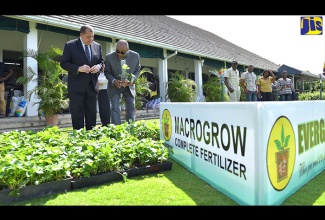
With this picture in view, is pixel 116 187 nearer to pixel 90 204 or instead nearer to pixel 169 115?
pixel 90 204

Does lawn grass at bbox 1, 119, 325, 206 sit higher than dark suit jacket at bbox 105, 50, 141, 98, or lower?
lower

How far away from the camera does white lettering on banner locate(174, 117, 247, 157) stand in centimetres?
206

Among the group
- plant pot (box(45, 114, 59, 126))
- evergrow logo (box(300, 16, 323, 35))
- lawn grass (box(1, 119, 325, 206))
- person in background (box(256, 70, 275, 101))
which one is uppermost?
evergrow logo (box(300, 16, 323, 35))

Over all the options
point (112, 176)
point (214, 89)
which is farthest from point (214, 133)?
point (214, 89)

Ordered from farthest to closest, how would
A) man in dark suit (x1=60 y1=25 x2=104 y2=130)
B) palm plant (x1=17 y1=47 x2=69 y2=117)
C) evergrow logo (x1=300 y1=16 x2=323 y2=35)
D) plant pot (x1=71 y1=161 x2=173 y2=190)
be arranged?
evergrow logo (x1=300 y1=16 x2=323 y2=35) < palm plant (x1=17 y1=47 x2=69 y2=117) < man in dark suit (x1=60 y1=25 x2=104 y2=130) < plant pot (x1=71 y1=161 x2=173 y2=190)

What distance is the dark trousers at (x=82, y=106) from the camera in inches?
179

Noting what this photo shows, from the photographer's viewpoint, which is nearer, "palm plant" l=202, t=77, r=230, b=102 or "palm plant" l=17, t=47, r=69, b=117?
"palm plant" l=17, t=47, r=69, b=117

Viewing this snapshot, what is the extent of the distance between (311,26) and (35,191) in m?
12.4

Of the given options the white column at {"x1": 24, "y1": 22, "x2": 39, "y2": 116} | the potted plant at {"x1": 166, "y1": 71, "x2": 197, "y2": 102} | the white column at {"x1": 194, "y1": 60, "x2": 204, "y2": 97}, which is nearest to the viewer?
the white column at {"x1": 24, "y1": 22, "x2": 39, "y2": 116}

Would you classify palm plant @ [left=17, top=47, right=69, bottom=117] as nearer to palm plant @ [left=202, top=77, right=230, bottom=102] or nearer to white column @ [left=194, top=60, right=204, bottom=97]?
palm plant @ [left=202, top=77, right=230, bottom=102]

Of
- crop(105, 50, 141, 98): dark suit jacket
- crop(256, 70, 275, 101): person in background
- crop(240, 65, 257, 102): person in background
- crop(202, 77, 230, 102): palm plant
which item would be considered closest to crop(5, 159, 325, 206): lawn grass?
crop(105, 50, 141, 98): dark suit jacket

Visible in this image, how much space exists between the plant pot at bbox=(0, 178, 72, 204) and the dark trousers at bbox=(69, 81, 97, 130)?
7.33 ft
